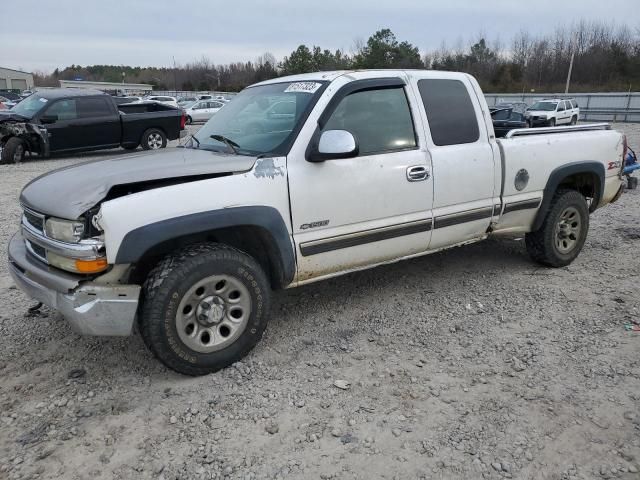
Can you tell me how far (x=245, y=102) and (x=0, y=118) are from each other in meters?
11.1

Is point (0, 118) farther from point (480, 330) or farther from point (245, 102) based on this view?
point (480, 330)

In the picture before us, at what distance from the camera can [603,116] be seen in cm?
3388

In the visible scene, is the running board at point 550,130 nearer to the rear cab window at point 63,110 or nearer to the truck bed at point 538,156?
the truck bed at point 538,156

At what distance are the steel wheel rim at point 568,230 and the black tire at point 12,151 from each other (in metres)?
12.4

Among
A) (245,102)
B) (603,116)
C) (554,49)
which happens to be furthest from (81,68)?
(245,102)

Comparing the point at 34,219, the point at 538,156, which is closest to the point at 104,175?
the point at 34,219

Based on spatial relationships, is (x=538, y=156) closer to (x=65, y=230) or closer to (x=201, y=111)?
(x=65, y=230)

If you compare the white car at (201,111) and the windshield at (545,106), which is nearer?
the windshield at (545,106)

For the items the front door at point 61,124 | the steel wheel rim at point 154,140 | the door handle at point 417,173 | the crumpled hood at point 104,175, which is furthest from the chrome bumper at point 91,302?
the steel wheel rim at point 154,140

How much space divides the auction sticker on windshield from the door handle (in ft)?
2.99

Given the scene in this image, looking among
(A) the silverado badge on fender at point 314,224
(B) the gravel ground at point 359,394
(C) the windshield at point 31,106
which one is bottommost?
(B) the gravel ground at point 359,394

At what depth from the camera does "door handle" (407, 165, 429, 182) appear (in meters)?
3.82

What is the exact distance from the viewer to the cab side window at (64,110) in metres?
12.7

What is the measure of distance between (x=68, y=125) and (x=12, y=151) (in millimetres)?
1436
